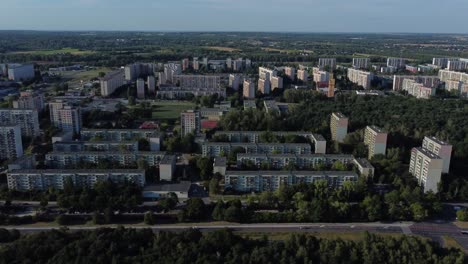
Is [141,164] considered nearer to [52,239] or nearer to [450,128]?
[52,239]

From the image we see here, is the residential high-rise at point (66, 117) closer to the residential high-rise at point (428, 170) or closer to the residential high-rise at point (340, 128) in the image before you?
the residential high-rise at point (340, 128)

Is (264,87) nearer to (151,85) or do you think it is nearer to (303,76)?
(303,76)

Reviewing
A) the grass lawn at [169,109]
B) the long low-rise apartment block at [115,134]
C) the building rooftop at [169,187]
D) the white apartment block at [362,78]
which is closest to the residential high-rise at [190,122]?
the long low-rise apartment block at [115,134]

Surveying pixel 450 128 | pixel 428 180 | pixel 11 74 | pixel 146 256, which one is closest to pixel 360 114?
pixel 450 128

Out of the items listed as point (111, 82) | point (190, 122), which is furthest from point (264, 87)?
point (190, 122)

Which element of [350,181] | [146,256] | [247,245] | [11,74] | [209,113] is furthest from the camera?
[11,74]
